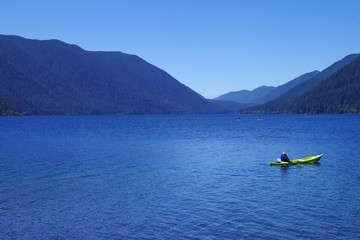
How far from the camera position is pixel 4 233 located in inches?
989

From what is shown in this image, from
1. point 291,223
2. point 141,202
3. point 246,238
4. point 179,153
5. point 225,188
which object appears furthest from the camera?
point 179,153

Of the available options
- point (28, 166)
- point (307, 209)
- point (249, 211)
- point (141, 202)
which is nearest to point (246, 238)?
point (249, 211)

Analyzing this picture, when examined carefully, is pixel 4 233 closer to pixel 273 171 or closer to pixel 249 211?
pixel 249 211

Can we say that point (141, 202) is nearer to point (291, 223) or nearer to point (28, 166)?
point (291, 223)

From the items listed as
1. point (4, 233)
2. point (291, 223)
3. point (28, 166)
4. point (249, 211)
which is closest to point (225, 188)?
point (249, 211)

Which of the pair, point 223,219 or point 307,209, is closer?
point 223,219

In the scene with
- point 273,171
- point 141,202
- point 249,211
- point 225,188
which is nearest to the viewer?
point 249,211

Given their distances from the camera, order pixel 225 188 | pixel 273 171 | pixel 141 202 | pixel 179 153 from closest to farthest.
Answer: pixel 141 202 < pixel 225 188 < pixel 273 171 < pixel 179 153

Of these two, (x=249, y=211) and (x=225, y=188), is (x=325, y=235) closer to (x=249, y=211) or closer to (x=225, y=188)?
(x=249, y=211)

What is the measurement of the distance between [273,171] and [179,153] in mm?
25417

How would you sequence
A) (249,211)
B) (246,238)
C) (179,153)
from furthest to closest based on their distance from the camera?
1. (179,153)
2. (249,211)
3. (246,238)

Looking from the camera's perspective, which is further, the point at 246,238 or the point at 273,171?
the point at 273,171

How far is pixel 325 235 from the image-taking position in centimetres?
2420

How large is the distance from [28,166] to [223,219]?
3428cm
